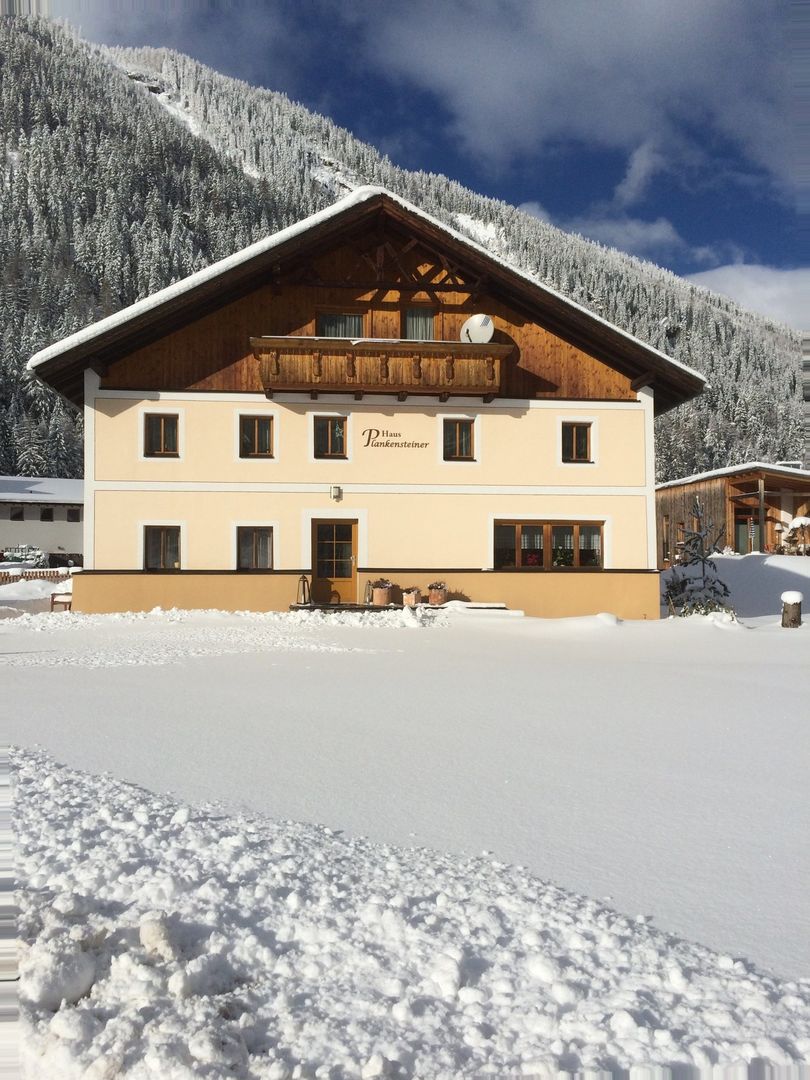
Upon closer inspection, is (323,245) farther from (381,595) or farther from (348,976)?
(348,976)

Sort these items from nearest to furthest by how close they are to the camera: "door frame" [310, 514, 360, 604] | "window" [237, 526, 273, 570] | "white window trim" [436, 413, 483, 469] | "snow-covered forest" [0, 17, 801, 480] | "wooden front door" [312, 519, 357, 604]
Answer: "window" [237, 526, 273, 570]
"door frame" [310, 514, 360, 604]
"wooden front door" [312, 519, 357, 604]
"white window trim" [436, 413, 483, 469]
"snow-covered forest" [0, 17, 801, 480]

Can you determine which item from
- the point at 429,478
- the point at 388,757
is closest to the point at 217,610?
the point at 429,478

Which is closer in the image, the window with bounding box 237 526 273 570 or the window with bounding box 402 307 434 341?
the window with bounding box 237 526 273 570

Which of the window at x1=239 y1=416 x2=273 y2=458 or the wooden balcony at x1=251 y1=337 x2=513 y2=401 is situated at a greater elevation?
the wooden balcony at x1=251 y1=337 x2=513 y2=401

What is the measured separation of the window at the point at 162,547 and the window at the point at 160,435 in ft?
5.88

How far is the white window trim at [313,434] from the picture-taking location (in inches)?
717

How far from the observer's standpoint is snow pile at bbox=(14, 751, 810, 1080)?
79.1 inches

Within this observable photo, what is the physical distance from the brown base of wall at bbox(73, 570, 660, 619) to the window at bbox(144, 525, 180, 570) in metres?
0.35

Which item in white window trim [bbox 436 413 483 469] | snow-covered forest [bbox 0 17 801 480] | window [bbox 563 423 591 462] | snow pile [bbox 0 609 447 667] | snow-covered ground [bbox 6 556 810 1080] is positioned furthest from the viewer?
snow-covered forest [bbox 0 17 801 480]

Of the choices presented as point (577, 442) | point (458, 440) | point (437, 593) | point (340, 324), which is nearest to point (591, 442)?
point (577, 442)

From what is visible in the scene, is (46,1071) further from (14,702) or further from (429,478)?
(429,478)

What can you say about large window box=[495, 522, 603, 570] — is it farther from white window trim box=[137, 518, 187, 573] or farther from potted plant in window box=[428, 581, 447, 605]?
white window trim box=[137, 518, 187, 573]

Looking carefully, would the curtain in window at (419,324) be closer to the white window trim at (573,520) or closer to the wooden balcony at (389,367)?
the wooden balcony at (389,367)

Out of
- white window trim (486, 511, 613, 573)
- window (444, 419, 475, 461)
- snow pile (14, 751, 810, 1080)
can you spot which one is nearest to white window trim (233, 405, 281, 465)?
window (444, 419, 475, 461)
